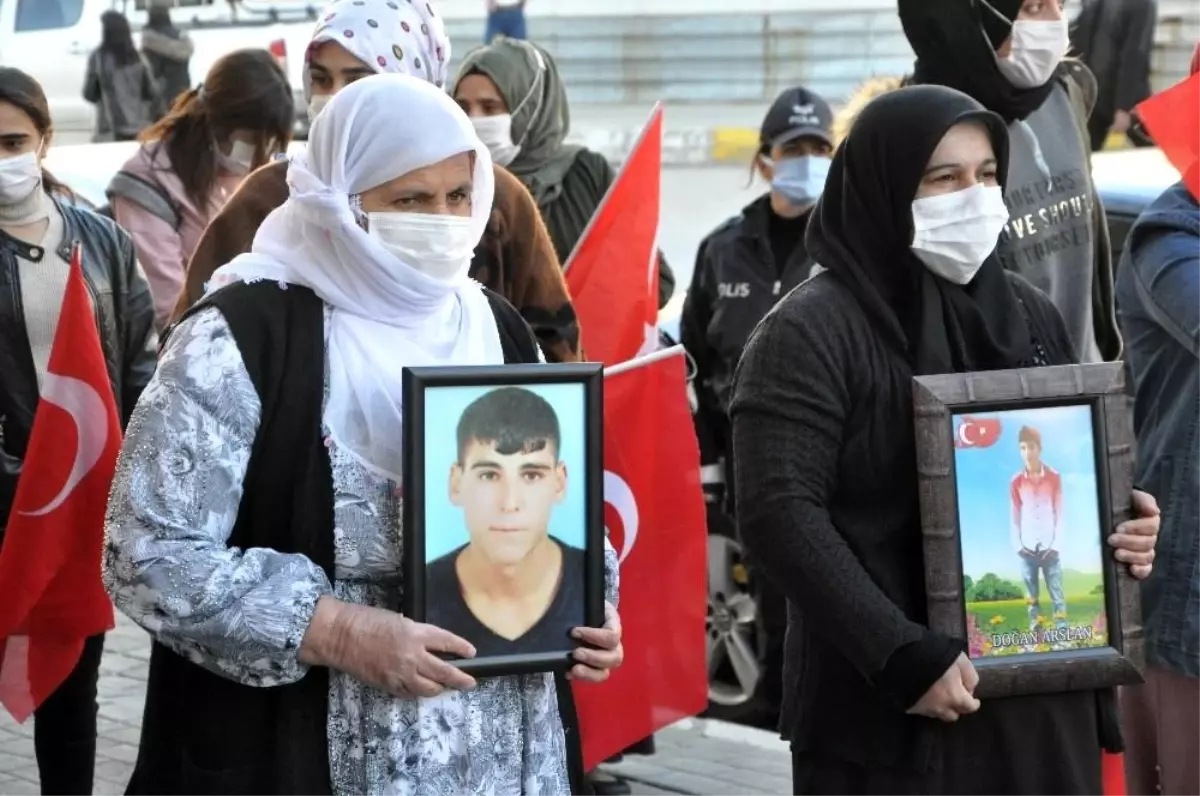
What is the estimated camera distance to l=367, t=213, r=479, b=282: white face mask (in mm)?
3004

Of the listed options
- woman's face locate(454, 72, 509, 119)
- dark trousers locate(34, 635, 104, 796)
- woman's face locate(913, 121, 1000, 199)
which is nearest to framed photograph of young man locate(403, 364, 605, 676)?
woman's face locate(913, 121, 1000, 199)

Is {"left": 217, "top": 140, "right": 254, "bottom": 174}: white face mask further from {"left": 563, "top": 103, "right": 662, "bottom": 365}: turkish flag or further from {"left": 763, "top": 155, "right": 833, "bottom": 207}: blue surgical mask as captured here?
{"left": 763, "top": 155, "right": 833, "bottom": 207}: blue surgical mask

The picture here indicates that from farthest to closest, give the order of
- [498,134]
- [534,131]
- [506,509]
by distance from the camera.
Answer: [534,131], [498,134], [506,509]

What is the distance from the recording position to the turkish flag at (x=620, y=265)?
5426 mm

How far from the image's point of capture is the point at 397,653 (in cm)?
279

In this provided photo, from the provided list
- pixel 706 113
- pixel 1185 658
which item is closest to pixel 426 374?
pixel 1185 658

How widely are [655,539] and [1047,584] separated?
149cm

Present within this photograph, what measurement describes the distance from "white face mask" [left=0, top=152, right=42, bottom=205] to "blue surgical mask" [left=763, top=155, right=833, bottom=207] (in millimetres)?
2650

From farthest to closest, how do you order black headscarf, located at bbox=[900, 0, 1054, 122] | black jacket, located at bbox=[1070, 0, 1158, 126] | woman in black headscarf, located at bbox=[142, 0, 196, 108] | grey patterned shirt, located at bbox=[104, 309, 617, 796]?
woman in black headscarf, located at bbox=[142, 0, 196, 108], black jacket, located at bbox=[1070, 0, 1158, 126], black headscarf, located at bbox=[900, 0, 1054, 122], grey patterned shirt, located at bbox=[104, 309, 617, 796]

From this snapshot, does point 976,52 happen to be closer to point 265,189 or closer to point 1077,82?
point 1077,82

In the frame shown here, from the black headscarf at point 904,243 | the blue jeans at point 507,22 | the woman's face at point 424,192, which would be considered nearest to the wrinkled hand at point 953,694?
the black headscarf at point 904,243

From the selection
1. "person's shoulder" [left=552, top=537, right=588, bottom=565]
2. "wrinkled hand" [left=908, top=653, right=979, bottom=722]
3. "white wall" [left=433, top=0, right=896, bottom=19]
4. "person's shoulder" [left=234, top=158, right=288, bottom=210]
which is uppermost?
"white wall" [left=433, top=0, right=896, bottom=19]

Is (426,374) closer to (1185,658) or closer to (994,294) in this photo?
(994,294)

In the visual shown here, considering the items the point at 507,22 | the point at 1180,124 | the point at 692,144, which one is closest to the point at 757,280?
the point at 1180,124
